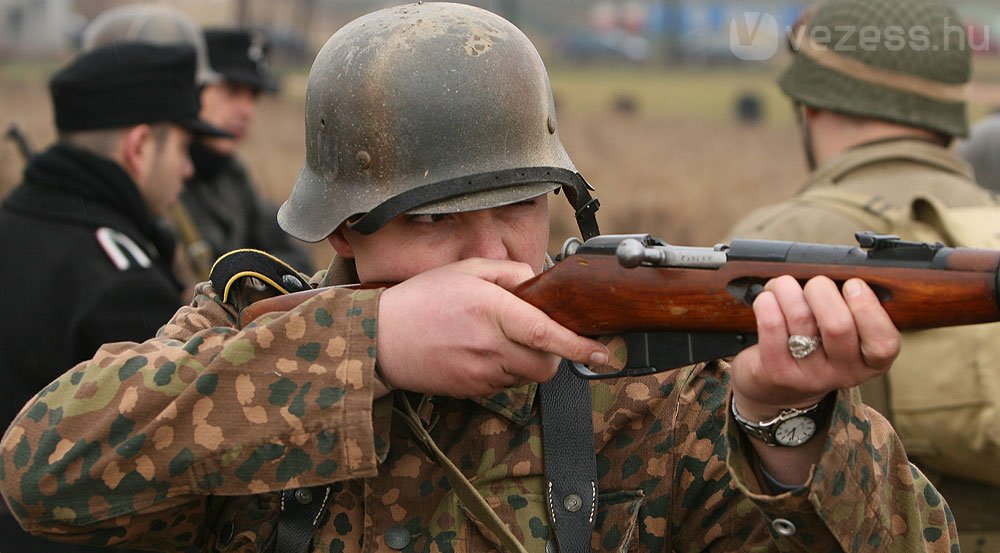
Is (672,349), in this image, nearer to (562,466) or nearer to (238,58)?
(562,466)

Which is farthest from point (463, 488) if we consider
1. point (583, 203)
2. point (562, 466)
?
point (583, 203)

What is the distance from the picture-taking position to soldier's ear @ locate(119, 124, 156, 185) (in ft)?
19.4

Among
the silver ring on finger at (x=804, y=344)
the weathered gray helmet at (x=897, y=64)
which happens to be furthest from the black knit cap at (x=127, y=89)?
the silver ring on finger at (x=804, y=344)

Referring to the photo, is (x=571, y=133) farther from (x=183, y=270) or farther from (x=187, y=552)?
(x=187, y=552)

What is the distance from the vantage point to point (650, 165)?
20.2 meters

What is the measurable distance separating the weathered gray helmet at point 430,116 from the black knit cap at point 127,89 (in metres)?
3.27

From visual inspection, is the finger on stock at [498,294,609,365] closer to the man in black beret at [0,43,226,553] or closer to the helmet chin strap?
the helmet chin strap

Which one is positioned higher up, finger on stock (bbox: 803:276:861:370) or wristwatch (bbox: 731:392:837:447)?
finger on stock (bbox: 803:276:861:370)

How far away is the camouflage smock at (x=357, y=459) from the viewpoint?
247 centimetres

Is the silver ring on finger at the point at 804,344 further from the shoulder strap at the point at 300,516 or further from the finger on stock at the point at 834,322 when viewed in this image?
the shoulder strap at the point at 300,516

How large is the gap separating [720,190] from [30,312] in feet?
45.8

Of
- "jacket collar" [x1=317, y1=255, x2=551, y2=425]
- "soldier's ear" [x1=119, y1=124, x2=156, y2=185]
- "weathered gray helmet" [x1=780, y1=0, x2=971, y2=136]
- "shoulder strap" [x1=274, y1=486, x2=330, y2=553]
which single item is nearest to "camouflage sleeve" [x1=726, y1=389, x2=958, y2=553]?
"jacket collar" [x1=317, y1=255, x2=551, y2=425]

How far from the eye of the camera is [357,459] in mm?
2527

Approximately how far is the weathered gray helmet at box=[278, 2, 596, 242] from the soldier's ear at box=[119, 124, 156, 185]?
10.7 feet
